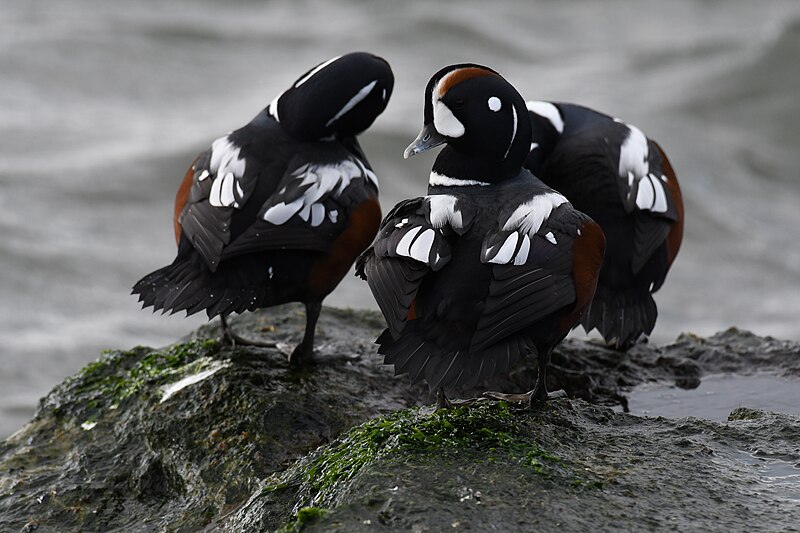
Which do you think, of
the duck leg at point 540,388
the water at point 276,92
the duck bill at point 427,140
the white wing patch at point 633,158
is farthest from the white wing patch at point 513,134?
the water at point 276,92

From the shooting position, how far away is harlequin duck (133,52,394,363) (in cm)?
519

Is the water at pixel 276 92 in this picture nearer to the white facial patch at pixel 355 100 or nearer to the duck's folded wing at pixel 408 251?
the white facial patch at pixel 355 100

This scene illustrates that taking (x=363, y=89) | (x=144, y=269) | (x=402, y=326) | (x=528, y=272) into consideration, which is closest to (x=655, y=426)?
(x=528, y=272)

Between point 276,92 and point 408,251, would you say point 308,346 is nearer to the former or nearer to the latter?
point 408,251

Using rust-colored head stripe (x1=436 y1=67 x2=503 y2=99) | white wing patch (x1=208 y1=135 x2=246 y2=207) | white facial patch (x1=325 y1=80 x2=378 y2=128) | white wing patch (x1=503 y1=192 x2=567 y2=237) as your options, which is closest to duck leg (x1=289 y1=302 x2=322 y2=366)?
white wing patch (x1=208 y1=135 x2=246 y2=207)

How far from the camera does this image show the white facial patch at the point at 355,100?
19.2 feet

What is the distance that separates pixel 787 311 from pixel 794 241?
1.89 metres

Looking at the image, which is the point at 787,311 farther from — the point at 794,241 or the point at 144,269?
the point at 144,269

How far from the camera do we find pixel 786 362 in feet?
19.0

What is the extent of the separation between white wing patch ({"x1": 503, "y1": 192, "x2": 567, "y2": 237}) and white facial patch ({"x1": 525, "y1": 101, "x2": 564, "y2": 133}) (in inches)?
72.6

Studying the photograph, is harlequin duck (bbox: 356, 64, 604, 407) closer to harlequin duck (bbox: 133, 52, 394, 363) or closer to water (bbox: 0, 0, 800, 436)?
harlequin duck (bbox: 133, 52, 394, 363)

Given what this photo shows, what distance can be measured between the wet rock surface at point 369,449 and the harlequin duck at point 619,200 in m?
0.35

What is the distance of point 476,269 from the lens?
4055 mm

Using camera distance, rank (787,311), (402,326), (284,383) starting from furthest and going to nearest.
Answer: (787,311)
(284,383)
(402,326)
